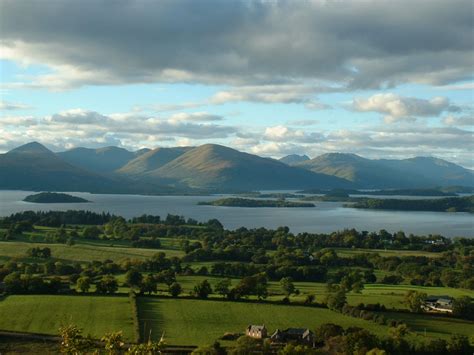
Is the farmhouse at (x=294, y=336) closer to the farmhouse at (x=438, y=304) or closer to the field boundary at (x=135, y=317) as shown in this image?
the field boundary at (x=135, y=317)

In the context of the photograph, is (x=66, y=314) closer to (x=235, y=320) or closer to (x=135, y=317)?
(x=135, y=317)

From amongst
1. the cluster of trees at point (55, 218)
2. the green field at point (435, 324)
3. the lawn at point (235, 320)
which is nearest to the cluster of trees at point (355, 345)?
the lawn at point (235, 320)

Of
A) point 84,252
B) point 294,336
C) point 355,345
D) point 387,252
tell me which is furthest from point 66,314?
point 387,252

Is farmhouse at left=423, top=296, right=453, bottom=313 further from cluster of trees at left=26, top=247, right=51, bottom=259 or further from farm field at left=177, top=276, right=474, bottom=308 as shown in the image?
cluster of trees at left=26, top=247, right=51, bottom=259

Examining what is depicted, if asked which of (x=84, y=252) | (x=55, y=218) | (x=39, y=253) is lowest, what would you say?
(x=84, y=252)

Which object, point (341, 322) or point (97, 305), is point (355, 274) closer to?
point (341, 322)

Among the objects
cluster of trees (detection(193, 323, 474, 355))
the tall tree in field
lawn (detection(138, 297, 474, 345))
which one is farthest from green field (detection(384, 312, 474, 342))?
the tall tree in field
